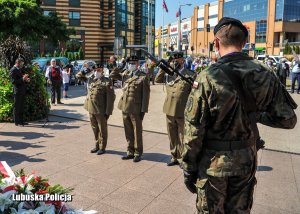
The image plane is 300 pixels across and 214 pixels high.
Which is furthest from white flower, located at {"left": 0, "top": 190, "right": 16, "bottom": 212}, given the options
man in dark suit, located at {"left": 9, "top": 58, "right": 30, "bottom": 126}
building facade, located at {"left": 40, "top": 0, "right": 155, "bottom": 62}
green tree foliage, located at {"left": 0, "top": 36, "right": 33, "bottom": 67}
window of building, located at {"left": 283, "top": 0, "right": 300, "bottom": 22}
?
window of building, located at {"left": 283, "top": 0, "right": 300, "bottom": 22}

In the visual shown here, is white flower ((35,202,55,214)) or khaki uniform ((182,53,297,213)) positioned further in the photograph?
white flower ((35,202,55,214))

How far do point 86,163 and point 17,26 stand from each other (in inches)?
327

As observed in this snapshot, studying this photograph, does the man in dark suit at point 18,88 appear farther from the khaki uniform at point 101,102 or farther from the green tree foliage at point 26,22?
the khaki uniform at point 101,102

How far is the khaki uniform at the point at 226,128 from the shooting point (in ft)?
8.27

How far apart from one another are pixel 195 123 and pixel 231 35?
28.8 inches

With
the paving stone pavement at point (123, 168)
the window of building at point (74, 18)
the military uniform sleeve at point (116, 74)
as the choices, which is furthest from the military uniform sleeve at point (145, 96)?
the window of building at point (74, 18)

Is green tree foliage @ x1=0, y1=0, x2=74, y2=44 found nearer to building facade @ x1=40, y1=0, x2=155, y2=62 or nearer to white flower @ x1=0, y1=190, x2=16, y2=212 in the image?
white flower @ x1=0, y1=190, x2=16, y2=212

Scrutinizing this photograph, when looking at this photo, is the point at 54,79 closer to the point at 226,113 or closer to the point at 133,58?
the point at 133,58

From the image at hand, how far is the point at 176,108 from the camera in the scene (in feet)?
19.6

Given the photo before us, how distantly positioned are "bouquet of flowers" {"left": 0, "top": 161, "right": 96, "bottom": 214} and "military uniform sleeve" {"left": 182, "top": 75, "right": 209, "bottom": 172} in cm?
133

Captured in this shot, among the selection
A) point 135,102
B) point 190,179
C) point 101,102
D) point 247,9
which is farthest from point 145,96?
point 247,9

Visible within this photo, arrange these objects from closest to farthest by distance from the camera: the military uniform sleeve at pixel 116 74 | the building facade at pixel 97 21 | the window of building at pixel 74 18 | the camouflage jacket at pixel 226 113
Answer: the camouflage jacket at pixel 226 113 < the military uniform sleeve at pixel 116 74 < the building facade at pixel 97 21 < the window of building at pixel 74 18

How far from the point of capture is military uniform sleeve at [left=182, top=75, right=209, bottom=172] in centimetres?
254

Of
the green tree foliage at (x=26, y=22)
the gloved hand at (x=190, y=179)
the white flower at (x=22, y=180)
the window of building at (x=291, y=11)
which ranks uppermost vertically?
the window of building at (x=291, y=11)
